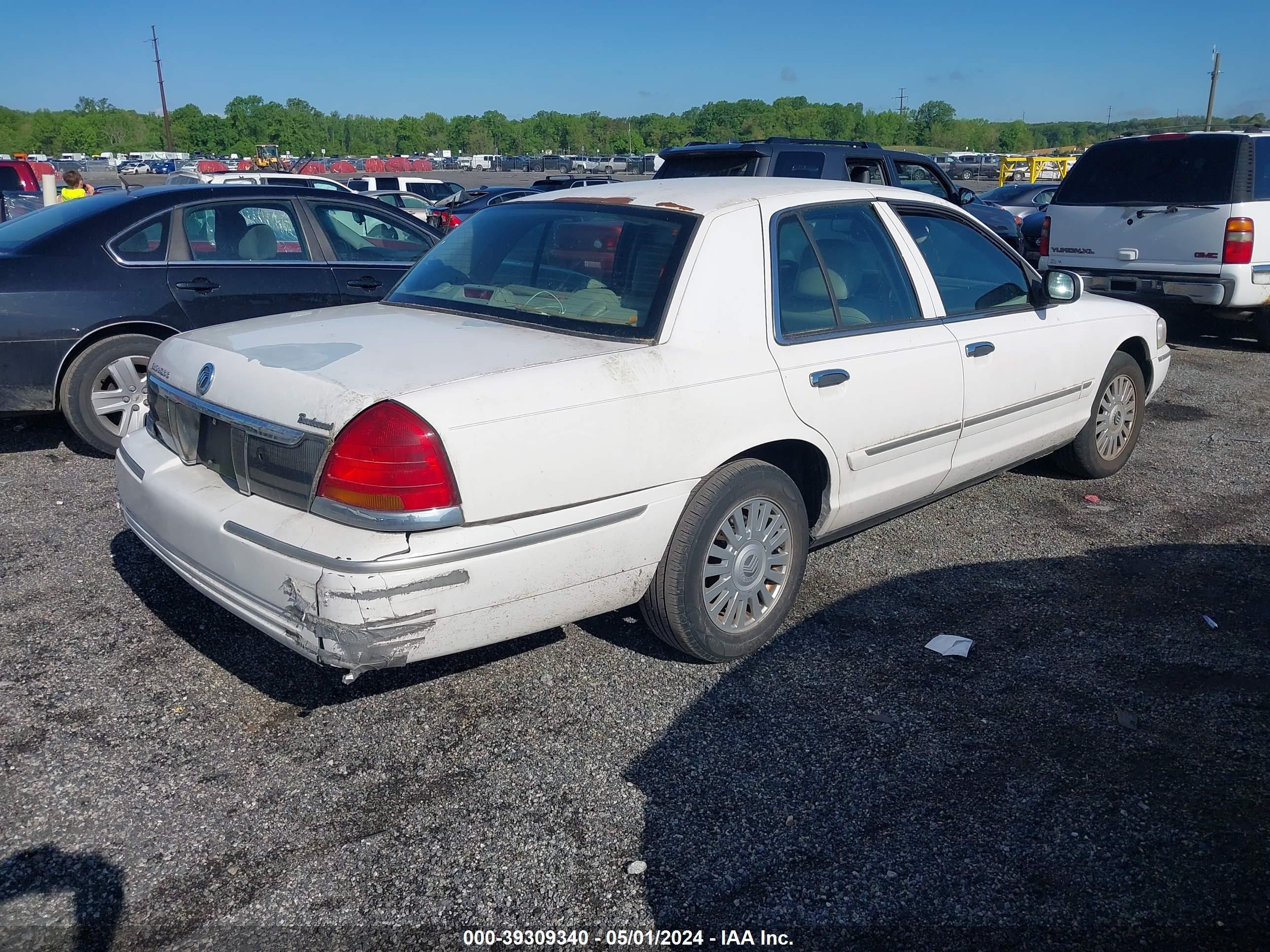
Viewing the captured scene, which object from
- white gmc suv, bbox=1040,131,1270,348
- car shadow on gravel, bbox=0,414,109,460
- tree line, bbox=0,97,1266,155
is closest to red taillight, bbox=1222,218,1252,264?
white gmc suv, bbox=1040,131,1270,348

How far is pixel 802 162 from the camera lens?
9070mm

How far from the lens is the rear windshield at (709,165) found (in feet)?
29.7

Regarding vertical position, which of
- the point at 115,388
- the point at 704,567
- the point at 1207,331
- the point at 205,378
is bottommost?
the point at 1207,331

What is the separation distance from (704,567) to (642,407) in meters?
0.63

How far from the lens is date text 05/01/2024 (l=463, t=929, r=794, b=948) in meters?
2.46

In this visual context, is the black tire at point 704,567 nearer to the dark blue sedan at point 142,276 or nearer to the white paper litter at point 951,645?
the white paper litter at point 951,645

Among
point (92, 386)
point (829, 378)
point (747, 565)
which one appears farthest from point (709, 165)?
point (747, 565)

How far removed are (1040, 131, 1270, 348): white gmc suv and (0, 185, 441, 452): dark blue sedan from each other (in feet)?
21.6

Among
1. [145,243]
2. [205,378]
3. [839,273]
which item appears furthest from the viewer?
[145,243]

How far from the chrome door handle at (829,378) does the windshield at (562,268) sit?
65cm

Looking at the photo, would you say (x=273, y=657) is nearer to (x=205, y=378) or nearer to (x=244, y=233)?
(x=205, y=378)

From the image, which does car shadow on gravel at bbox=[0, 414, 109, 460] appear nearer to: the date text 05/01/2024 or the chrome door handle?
the chrome door handle

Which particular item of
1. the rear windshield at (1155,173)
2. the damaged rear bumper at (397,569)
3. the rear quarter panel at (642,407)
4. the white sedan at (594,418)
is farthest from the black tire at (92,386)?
the rear windshield at (1155,173)

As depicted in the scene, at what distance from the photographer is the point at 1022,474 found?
6105mm
